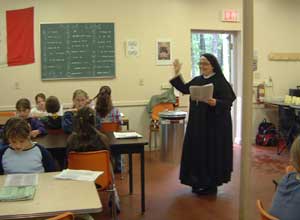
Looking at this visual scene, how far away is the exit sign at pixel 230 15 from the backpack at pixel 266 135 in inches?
76.1

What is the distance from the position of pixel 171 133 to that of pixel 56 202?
13.9ft

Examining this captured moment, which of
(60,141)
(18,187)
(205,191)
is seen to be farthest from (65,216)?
(205,191)

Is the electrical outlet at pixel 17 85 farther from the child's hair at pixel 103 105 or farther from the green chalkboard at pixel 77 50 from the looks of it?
the child's hair at pixel 103 105

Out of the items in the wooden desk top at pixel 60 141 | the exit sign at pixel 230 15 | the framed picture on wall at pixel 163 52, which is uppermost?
the exit sign at pixel 230 15

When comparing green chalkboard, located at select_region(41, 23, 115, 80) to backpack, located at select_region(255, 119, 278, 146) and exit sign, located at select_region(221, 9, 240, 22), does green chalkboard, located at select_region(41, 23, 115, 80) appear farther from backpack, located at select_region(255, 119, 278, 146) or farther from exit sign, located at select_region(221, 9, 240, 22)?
backpack, located at select_region(255, 119, 278, 146)

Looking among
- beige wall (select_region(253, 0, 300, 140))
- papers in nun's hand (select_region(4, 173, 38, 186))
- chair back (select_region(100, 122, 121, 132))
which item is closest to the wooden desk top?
chair back (select_region(100, 122, 121, 132))

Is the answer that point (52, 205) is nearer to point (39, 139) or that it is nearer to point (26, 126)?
point (26, 126)

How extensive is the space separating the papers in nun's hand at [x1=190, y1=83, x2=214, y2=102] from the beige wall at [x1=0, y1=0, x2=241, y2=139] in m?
2.60

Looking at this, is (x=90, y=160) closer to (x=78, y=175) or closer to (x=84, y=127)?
(x=84, y=127)

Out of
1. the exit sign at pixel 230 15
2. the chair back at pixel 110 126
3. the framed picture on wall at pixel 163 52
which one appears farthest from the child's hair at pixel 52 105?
the exit sign at pixel 230 15

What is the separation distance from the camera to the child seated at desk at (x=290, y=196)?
1.89 m

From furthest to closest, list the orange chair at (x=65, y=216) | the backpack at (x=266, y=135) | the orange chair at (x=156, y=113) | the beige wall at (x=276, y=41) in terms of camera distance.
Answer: the beige wall at (x=276, y=41) → the backpack at (x=266, y=135) → the orange chair at (x=156, y=113) → the orange chair at (x=65, y=216)

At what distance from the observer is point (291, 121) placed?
22.5ft

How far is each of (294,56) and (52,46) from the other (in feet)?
14.3
